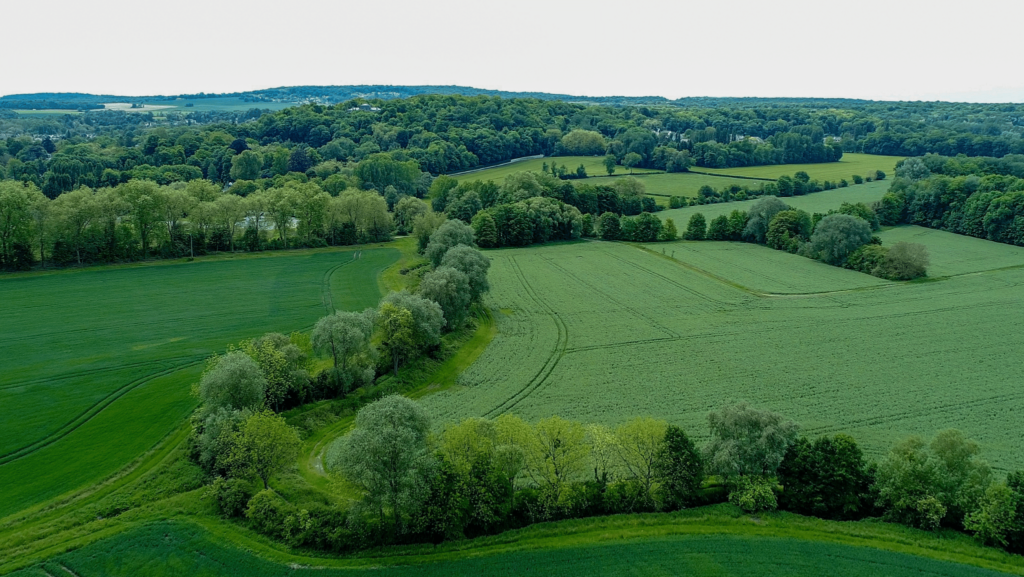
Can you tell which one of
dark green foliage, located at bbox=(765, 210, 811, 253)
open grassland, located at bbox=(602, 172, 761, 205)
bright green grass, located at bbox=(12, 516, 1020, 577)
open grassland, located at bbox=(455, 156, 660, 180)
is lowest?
bright green grass, located at bbox=(12, 516, 1020, 577)

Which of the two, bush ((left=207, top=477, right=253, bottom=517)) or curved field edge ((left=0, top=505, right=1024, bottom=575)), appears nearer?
curved field edge ((left=0, top=505, right=1024, bottom=575))

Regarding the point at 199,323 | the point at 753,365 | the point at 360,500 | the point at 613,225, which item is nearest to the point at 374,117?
the point at 613,225

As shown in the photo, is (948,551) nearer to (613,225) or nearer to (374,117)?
(613,225)

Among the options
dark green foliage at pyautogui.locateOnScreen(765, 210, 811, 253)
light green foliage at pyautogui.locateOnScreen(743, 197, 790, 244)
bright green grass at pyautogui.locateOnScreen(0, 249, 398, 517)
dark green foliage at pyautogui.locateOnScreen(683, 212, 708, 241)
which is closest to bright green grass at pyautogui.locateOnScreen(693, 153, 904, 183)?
light green foliage at pyautogui.locateOnScreen(743, 197, 790, 244)

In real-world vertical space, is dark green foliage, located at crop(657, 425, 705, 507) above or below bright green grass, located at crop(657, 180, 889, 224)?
below

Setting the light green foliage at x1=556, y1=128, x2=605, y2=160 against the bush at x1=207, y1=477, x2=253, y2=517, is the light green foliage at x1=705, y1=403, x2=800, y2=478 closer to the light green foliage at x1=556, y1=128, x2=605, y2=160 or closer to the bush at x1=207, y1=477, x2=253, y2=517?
the bush at x1=207, y1=477, x2=253, y2=517

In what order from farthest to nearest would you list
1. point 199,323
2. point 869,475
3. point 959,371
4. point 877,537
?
1. point 199,323
2. point 959,371
3. point 869,475
4. point 877,537

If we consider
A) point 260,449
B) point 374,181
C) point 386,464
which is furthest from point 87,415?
point 374,181
